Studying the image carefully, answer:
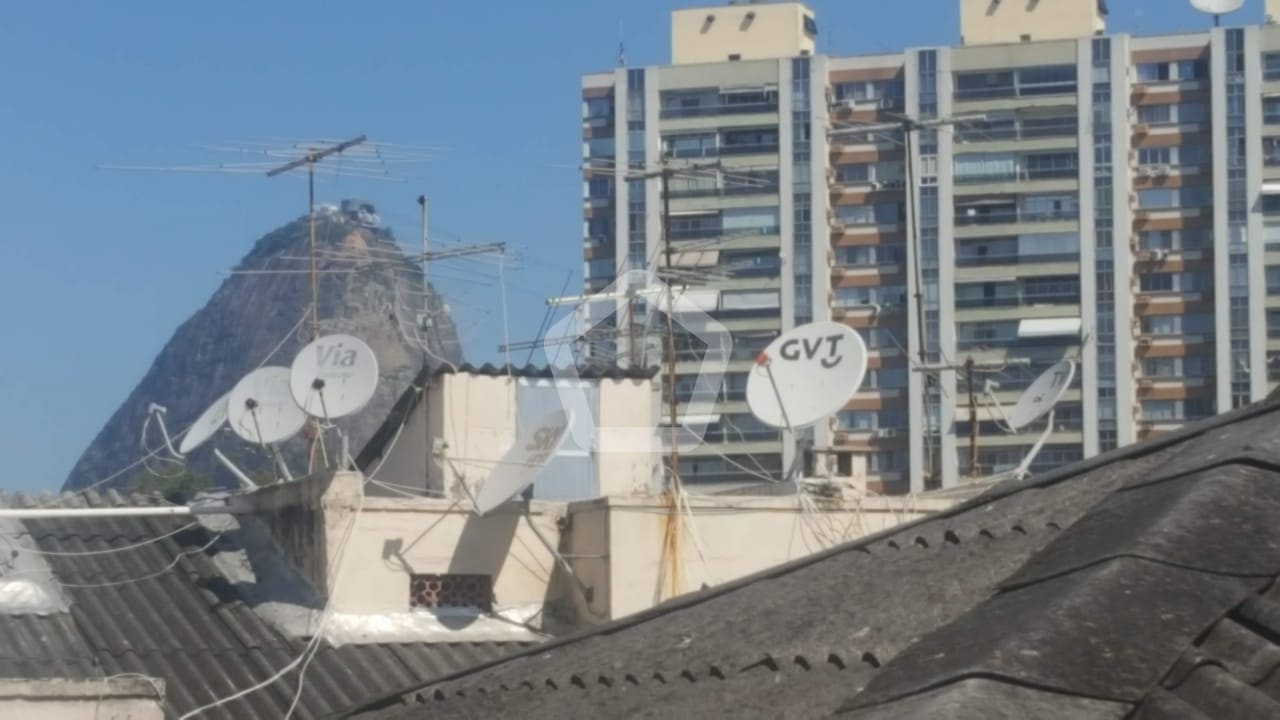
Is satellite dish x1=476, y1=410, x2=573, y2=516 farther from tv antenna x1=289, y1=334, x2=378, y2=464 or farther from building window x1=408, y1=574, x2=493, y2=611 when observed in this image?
tv antenna x1=289, y1=334, x2=378, y2=464

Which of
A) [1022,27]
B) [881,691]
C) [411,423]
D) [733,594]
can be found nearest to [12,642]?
[411,423]

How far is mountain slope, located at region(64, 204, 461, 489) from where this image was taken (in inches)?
1078

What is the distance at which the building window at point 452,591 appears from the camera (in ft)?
63.0

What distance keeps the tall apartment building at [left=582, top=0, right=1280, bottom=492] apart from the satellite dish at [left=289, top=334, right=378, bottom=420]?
68219 millimetres

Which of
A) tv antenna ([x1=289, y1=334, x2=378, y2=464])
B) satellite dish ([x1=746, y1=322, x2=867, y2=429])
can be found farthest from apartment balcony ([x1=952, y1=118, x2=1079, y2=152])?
tv antenna ([x1=289, y1=334, x2=378, y2=464])

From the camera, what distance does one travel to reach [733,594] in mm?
7906

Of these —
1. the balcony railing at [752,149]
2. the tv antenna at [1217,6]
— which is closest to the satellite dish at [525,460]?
the tv antenna at [1217,6]

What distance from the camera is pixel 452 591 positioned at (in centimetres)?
1931

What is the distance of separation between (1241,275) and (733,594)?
283 feet

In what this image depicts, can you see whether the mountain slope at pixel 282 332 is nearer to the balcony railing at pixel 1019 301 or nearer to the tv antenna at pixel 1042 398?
the tv antenna at pixel 1042 398

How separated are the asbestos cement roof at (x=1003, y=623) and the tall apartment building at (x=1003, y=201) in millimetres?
80381

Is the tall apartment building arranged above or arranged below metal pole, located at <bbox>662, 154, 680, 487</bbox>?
above

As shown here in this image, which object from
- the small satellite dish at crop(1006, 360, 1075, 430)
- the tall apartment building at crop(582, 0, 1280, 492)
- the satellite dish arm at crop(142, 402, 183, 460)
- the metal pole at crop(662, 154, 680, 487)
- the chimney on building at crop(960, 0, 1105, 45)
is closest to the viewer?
→ the metal pole at crop(662, 154, 680, 487)

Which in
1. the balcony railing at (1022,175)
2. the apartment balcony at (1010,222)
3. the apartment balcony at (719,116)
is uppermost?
the apartment balcony at (719,116)
